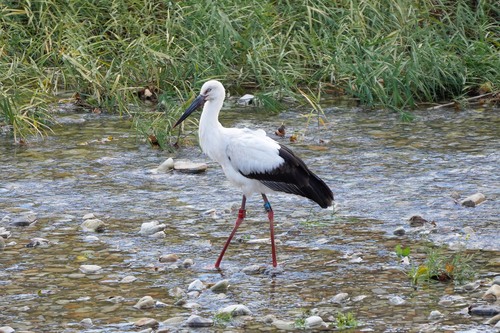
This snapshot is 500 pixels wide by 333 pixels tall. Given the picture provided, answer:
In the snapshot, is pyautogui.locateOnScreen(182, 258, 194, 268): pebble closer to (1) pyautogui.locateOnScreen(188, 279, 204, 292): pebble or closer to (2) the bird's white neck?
(1) pyautogui.locateOnScreen(188, 279, 204, 292): pebble

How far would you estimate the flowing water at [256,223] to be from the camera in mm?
Answer: 5621

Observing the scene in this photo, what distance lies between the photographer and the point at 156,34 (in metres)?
11.8

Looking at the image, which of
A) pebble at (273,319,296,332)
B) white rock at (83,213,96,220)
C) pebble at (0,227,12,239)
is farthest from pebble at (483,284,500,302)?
pebble at (0,227,12,239)

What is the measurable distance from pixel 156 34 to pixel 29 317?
6704 millimetres

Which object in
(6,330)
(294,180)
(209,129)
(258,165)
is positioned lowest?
→ (6,330)

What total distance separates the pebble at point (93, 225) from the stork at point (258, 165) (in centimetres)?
87

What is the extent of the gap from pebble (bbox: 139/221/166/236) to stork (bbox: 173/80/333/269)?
0.59 metres

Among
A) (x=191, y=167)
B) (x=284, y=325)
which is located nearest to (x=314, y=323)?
(x=284, y=325)

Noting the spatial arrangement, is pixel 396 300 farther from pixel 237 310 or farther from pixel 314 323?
pixel 237 310

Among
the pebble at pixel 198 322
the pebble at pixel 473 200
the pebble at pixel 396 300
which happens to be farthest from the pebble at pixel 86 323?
the pebble at pixel 473 200

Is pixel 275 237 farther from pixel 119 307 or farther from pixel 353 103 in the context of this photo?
pixel 353 103

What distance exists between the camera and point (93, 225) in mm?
7145

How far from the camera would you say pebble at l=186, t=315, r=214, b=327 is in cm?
531

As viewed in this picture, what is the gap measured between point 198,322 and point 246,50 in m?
6.36
